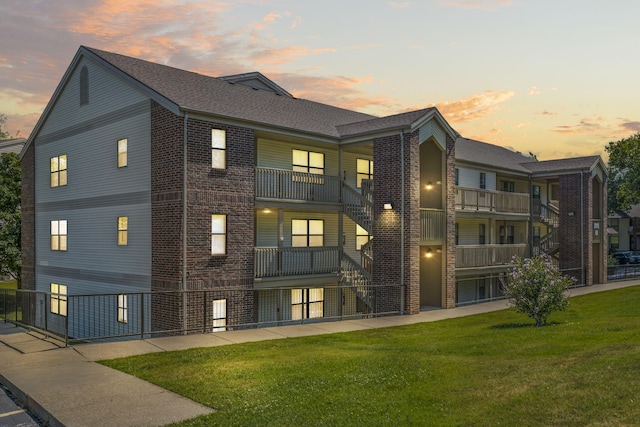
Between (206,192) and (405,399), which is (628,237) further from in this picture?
(405,399)

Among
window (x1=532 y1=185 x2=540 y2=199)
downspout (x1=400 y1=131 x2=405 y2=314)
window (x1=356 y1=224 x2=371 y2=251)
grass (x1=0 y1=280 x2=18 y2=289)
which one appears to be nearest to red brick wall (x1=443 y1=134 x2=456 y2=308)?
downspout (x1=400 y1=131 x2=405 y2=314)

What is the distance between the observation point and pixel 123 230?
74.0ft

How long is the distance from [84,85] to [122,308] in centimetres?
1051

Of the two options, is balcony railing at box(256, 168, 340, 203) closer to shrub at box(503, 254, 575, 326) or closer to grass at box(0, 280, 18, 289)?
shrub at box(503, 254, 575, 326)

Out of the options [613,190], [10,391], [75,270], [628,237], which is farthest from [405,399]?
[628,237]

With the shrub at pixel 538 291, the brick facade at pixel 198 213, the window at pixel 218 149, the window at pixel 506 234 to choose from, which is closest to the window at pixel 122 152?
the brick facade at pixel 198 213

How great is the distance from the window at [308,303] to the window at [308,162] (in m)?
5.63

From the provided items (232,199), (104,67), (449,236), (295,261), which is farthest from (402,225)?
(104,67)

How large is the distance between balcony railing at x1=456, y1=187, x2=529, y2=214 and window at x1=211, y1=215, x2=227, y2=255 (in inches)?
534

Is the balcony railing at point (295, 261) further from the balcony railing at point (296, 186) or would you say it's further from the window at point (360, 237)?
the window at point (360, 237)

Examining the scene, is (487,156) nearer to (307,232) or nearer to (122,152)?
(307,232)

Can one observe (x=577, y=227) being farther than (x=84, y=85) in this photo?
Yes

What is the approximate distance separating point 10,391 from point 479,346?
33.0 feet

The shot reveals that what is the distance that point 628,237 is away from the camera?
90000mm
